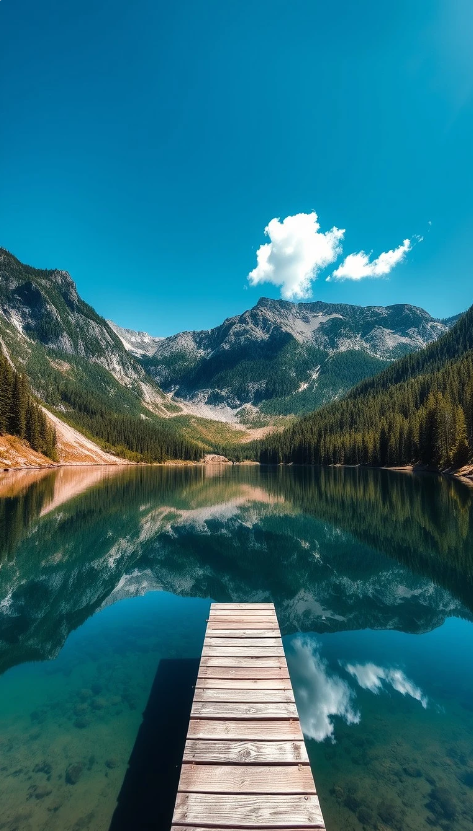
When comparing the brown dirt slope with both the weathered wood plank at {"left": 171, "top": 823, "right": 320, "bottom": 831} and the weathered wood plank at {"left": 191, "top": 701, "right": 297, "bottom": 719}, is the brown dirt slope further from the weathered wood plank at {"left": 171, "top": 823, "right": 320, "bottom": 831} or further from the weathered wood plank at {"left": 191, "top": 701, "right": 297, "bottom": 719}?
the weathered wood plank at {"left": 171, "top": 823, "right": 320, "bottom": 831}

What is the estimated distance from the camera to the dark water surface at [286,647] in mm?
8477

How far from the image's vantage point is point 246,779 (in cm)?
622

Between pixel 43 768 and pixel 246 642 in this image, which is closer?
pixel 43 768

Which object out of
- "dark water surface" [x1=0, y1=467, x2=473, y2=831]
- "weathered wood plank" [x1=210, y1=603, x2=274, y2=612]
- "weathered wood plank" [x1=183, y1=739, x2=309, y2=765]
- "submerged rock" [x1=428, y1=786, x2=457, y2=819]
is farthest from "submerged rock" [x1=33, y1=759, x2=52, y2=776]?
"submerged rock" [x1=428, y1=786, x2=457, y2=819]

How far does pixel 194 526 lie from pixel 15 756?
31.4 m

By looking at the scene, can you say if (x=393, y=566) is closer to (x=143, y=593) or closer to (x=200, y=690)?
(x=143, y=593)

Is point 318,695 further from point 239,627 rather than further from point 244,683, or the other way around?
point 244,683

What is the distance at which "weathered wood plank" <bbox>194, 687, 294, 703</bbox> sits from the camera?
8.38 meters

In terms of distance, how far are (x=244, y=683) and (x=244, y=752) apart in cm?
219

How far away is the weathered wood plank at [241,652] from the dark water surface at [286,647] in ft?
7.72

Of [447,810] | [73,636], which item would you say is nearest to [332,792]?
[447,810]

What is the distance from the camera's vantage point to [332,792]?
8.42 metres

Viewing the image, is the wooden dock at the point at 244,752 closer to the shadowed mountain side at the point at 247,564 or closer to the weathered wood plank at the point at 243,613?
the weathered wood plank at the point at 243,613

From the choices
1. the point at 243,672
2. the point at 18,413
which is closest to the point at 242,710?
the point at 243,672
